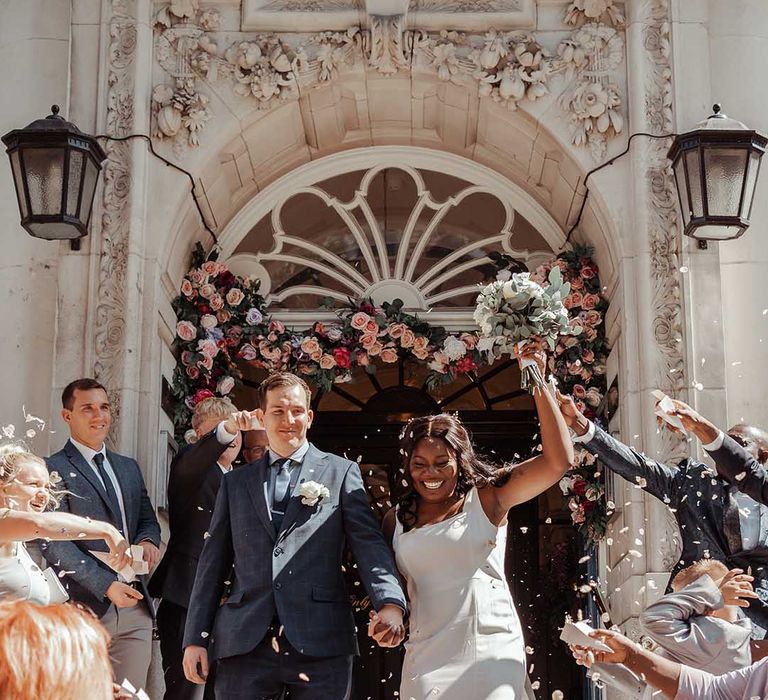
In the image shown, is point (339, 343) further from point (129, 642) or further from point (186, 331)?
point (129, 642)

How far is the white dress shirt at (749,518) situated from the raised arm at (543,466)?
1.13 m

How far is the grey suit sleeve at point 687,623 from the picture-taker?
538cm

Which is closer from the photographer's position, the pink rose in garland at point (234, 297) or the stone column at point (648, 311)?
the stone column at point (648, 311)

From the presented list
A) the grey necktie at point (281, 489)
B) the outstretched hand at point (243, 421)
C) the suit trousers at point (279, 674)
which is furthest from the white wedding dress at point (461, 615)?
the outstretched hand at point (243, 421)

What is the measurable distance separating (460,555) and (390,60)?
466 centimetres

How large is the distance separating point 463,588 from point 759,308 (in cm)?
404

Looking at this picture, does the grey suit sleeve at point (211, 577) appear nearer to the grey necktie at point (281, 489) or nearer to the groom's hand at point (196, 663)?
the groom's hand at point (196, 663)

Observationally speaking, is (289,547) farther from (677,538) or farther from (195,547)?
(677,538)

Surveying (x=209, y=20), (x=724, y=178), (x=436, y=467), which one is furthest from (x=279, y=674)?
(x=209, y=20)

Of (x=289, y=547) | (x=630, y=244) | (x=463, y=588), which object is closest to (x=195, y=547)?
(x=289, y=547)

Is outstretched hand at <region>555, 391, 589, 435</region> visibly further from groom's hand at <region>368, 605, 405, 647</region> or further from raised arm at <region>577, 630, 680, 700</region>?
raised arm at <region>577, 630, 680, 700</region>

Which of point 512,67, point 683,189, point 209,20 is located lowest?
point 683,189

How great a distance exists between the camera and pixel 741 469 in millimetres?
6625

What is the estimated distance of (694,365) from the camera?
28.5 ft
